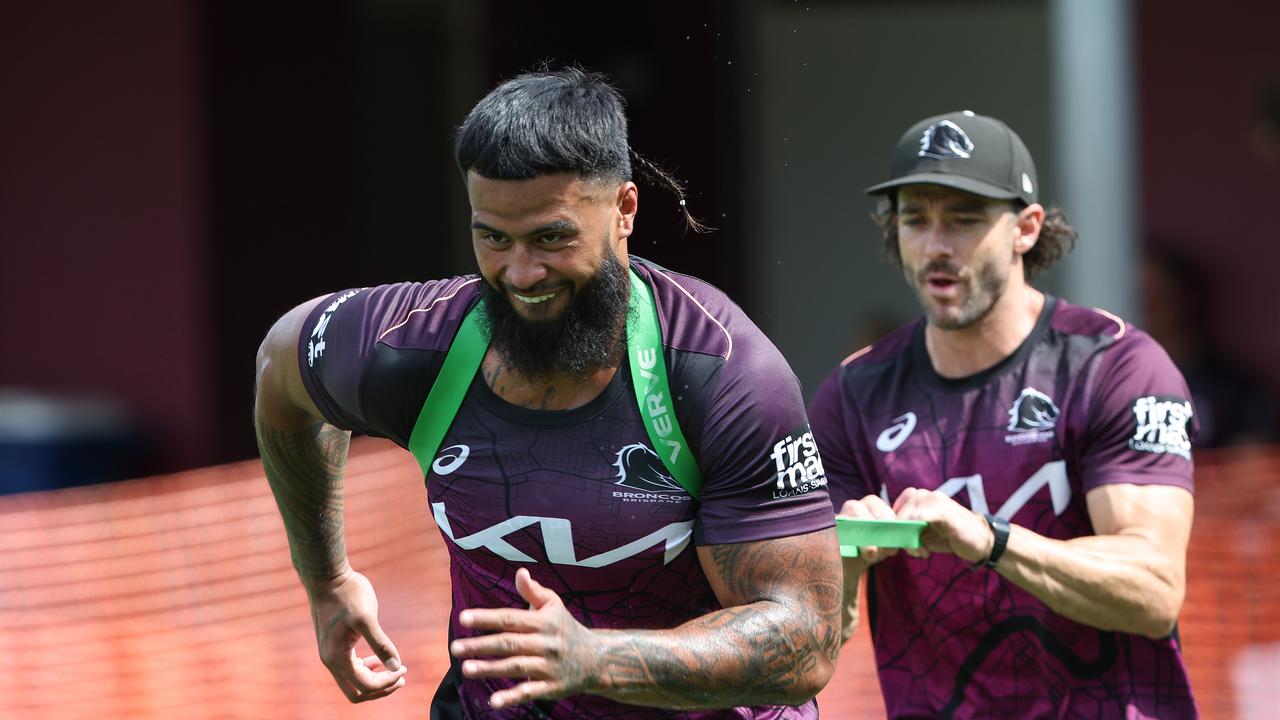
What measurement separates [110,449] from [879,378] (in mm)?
6619

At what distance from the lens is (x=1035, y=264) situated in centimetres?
439

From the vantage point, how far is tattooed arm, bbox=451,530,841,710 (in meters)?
2.60

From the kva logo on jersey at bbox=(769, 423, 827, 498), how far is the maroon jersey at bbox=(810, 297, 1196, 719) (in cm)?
88

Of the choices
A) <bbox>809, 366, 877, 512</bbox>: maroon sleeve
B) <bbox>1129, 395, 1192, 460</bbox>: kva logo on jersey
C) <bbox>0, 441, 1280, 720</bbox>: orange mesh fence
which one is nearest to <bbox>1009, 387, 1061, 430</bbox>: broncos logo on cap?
<bbox>1129, 395, 1192, 460</bbox>: kva logo on jersey

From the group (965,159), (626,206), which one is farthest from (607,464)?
(965,159)

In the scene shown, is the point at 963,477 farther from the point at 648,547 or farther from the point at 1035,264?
the point at 648,547

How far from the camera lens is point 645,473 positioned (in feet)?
9.95

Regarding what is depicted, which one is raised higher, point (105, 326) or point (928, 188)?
point (928, 188)

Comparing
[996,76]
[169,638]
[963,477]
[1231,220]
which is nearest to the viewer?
[963,477]

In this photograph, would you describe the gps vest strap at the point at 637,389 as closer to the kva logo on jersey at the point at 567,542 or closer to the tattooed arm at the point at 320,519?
the kva logo on jersey at the point at 567,542

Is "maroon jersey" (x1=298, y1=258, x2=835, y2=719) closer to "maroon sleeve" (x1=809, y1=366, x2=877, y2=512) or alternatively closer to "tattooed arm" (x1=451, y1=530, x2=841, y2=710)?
"tattooed arm" (x1=451, y1=530, x2=841, y2=710)

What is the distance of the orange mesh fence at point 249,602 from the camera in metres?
6.82

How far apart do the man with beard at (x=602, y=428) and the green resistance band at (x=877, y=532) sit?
1.02 ft

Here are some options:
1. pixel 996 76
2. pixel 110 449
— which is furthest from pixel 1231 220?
pixel 110 449
